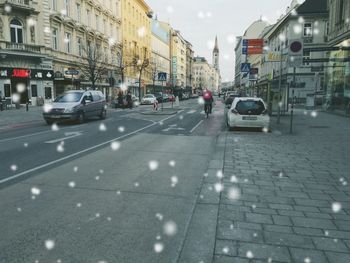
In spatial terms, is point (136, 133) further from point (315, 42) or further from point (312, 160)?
point (315, 42)

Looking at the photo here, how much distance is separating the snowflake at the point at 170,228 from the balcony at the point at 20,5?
2981cm

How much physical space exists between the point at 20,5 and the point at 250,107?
24902 millimetres

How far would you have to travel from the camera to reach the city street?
323 centimetres

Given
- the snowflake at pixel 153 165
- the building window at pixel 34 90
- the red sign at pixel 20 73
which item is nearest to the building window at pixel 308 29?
the building window at pixel 34 90

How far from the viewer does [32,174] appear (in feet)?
20.5

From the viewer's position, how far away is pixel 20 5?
91.2 ft

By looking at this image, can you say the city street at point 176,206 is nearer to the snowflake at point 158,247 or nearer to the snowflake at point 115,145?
the snowflake at point 158,247

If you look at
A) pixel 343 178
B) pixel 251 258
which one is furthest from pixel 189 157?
pixel 251 258

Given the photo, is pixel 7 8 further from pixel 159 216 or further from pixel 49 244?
pixel 49 244

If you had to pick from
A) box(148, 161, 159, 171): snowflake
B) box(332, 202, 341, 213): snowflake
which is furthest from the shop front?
box(332, 202, 341, 213): snowflake

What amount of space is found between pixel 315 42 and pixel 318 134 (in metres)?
35.0

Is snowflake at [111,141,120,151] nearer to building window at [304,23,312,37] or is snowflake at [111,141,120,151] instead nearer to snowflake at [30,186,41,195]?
snowflake at [30,186,41,195]

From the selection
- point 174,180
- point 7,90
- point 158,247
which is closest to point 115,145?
point 174,180

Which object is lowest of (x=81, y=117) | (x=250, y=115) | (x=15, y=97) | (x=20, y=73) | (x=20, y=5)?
(x=81, y=117)
